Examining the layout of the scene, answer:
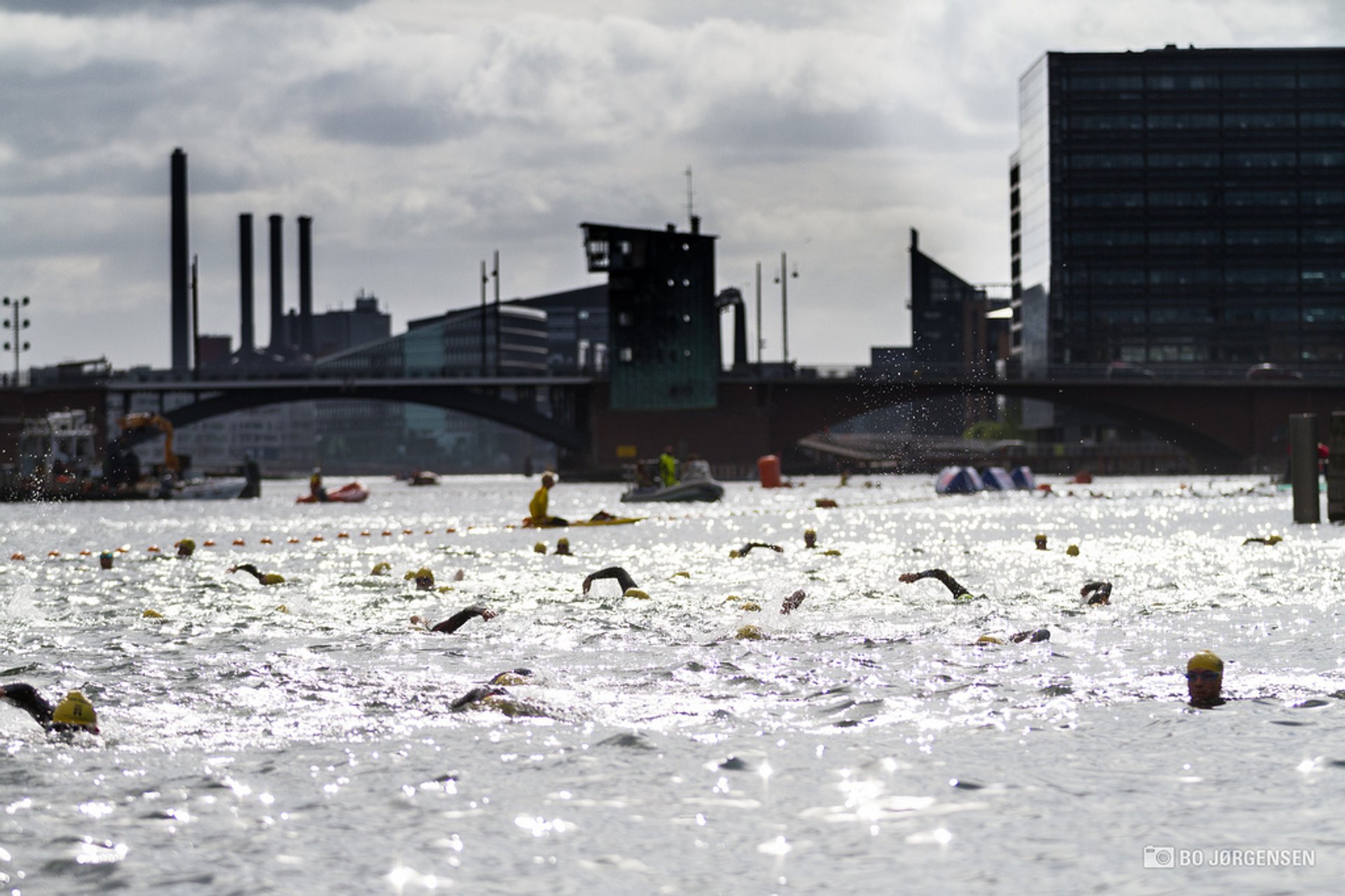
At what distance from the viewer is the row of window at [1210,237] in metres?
135

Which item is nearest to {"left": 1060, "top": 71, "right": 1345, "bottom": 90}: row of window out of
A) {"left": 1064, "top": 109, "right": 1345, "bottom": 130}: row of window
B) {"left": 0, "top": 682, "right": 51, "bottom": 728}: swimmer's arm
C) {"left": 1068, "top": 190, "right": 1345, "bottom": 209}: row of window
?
{"left": 1064, "top": 109, "right": 1345, "bottom": 130}: row of window

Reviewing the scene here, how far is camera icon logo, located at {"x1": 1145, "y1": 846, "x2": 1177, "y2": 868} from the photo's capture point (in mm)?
6562

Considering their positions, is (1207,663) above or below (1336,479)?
below

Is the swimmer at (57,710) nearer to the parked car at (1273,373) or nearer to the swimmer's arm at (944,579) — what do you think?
the swimmer's arm at (944,579)

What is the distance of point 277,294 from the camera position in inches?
7407

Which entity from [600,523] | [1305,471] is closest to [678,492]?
[600,523]

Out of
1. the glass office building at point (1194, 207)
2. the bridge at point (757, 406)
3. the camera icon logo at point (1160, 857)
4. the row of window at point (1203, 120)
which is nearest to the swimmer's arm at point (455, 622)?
the camera icon logo at point (1160, 857)

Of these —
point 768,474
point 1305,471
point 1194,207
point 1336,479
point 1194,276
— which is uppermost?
point 1194,207

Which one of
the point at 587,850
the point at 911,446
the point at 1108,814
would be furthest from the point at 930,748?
the point at 911,446

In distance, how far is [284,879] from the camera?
→ 6.55 meters

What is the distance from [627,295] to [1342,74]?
68359 mm

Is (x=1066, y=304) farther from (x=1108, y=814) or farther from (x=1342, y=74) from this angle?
(x=1108, y=814)

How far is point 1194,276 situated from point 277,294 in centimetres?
10402

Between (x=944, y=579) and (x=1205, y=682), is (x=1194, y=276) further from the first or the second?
(x=1205, y=682)
